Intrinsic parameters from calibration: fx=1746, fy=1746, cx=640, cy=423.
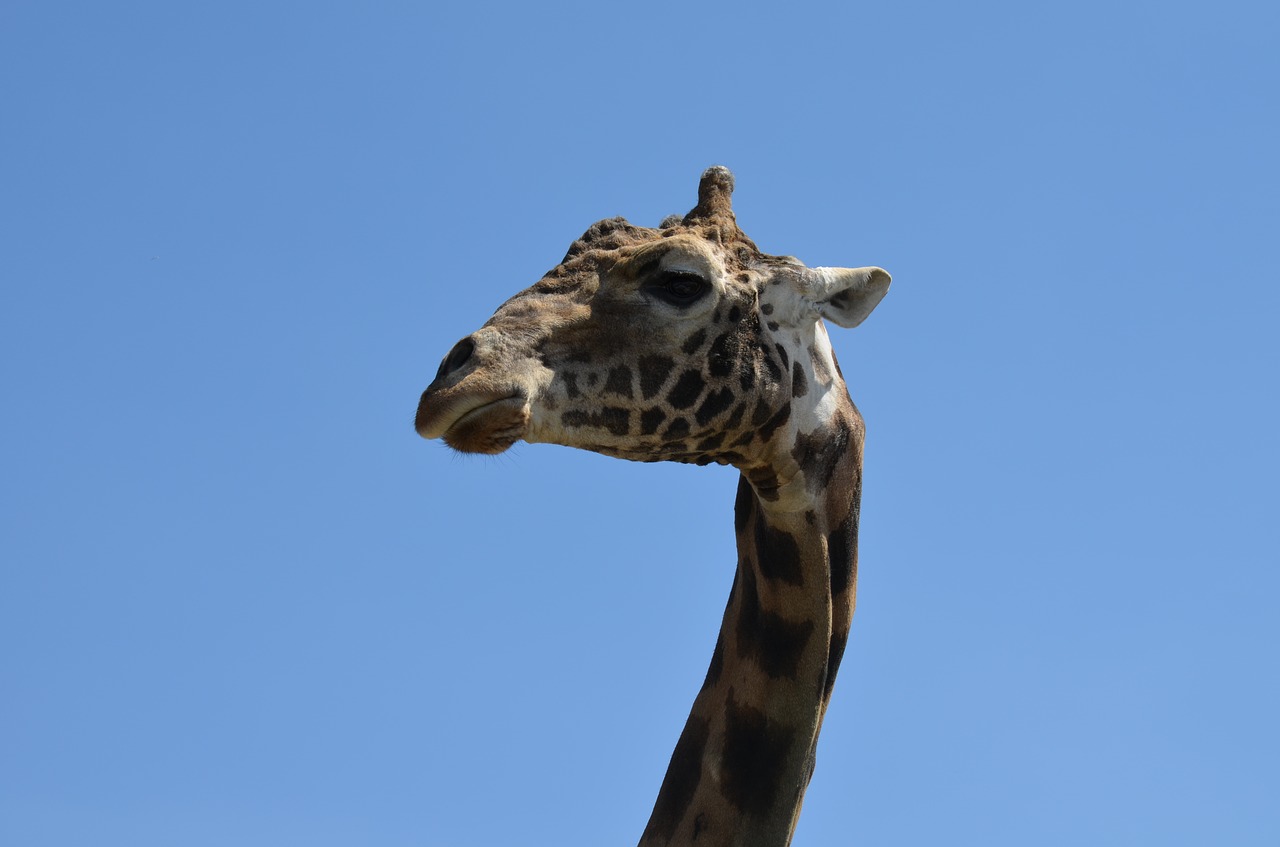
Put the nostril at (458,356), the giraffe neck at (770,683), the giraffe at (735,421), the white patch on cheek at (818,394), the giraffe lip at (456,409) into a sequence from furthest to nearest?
the white patch on cheek at (818,394)
the giraffe neck at (770,683)
the giraffe at (735,421)
the nostril at (458,356)
the giraffe lip at (456,409)

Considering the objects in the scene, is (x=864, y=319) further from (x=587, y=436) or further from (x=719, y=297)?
(x=587, y=436)

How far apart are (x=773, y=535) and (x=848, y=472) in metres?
0.56

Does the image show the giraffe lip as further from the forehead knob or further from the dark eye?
the forehead knob

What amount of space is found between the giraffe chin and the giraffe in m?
0.04

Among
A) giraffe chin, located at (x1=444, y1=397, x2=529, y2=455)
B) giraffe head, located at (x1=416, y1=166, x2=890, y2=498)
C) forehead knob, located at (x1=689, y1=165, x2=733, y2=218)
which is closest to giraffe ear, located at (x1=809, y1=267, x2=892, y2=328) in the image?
giraffe head, located at (x1=416, y1=166, x2=890, y2=498)

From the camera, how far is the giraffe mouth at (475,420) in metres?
8.41

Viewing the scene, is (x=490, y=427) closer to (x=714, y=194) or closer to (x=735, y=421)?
(x=735, y=421)

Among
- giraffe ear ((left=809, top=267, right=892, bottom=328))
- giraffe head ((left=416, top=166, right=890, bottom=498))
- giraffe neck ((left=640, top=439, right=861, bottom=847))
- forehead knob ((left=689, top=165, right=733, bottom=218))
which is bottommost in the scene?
giraffe neck ((left=640, top=439, right=861, bottom=847))

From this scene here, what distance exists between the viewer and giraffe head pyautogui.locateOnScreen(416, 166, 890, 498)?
8664 mm

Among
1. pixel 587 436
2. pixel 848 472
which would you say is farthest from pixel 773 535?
pixel 587 436

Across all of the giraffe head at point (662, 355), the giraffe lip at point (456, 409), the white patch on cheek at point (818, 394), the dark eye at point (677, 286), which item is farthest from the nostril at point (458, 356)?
the white patch on cheek at point (818, 394)

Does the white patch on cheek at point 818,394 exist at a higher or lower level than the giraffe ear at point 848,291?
lower

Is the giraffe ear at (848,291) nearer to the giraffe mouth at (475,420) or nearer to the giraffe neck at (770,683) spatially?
the giraffe neck at (770,683)

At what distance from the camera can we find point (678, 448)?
9539mm
